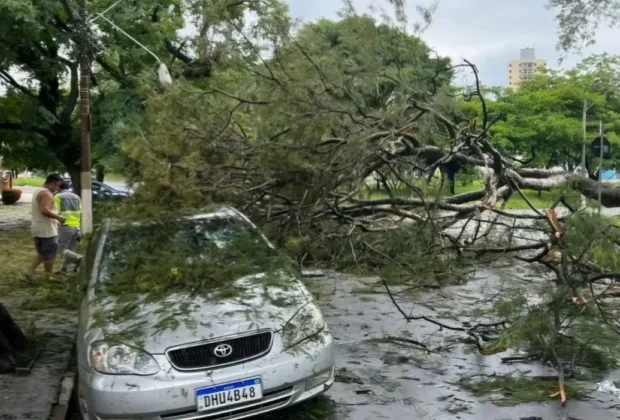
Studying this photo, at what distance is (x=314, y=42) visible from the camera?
8.01m

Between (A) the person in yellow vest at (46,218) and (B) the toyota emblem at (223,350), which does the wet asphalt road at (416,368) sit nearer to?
(B) the toyota emblem at (223,350)

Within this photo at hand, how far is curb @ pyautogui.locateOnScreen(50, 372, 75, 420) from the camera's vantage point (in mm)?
4930

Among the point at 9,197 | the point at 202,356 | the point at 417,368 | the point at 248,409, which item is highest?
the point at 202,356

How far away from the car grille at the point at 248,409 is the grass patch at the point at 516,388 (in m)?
1.68

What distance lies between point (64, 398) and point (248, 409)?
73.5 inches

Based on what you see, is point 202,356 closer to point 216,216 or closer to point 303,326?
point 303,326

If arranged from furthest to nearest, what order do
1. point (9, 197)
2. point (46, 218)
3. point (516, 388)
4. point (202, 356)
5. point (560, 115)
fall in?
point (9, 197) → point (560, 115) → point (46, 218) → point (516, 388) → point (202, 356)

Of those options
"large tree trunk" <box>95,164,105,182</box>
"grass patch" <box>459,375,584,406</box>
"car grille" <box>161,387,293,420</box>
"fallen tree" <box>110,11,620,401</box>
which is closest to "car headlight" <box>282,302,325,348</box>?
"car grille" <box>161,387,293,420</box>

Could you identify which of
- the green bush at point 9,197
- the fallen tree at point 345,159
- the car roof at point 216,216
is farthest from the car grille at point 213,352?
the green bush at point 9,197

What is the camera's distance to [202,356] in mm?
4230

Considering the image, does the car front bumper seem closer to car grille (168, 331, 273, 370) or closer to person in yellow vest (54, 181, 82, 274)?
car grille (168, 331, 273, 370)

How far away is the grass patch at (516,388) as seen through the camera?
16.5 ft

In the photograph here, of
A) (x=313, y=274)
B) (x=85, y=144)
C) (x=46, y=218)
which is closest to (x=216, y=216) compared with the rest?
(x=313, y=274)

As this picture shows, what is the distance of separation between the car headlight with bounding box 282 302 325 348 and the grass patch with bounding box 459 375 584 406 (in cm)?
147
